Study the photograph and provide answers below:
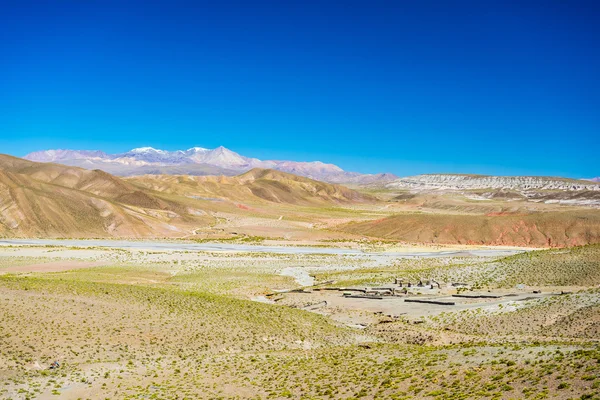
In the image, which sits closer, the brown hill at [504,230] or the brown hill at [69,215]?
the brown hill at [504,230]

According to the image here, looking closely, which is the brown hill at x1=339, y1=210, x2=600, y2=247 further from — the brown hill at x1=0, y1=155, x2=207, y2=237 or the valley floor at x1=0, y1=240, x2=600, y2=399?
the brown hill at x1=0, y1=155, x2=207, y2=237

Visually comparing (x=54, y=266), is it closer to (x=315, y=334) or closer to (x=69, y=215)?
(x=315, y=334)

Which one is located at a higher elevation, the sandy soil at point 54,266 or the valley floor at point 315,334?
the sandy soil at point 54,266

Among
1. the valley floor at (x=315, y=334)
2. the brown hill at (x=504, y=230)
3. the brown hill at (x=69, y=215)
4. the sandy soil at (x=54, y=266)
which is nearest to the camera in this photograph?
the valley floor at (x=315, y=334)

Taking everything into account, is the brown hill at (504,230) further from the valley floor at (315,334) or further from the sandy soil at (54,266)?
the sandy soil at (54,266)

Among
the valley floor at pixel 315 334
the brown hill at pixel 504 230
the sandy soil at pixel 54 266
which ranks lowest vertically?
the valley floor at pixel 315 334

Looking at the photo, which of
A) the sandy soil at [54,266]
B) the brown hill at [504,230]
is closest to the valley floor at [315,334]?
the sandy soil at [54,266]

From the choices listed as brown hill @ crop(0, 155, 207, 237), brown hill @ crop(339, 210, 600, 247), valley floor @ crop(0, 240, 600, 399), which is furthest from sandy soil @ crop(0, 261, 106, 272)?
brown hill @ crop(339, 210, 600, 247)

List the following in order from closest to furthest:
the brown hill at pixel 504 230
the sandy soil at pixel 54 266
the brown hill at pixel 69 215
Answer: the sandy soil at pixel 54 266, the brown hill at pixel 504 230, the brown hill at pixel 69 215

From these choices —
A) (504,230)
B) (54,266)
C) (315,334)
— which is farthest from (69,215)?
Answer: (504,230)
